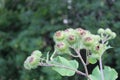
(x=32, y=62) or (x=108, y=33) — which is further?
(x=108, y=33)

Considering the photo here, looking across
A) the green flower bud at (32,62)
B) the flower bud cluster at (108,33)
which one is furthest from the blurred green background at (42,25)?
the green flower bud at (32,62)

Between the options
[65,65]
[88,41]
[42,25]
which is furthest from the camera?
[42,25]

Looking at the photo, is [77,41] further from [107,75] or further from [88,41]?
[107,75]

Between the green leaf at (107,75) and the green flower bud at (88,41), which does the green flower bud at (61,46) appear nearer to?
the green flower bud at (88,41)

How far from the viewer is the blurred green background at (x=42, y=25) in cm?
360

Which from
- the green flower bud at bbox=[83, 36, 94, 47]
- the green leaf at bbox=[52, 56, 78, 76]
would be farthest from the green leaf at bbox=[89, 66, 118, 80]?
the green flower bud at bbox=[83, 36, 94, 47]

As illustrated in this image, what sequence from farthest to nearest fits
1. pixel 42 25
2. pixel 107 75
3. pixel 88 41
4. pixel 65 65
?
pixel 42 25 → pixel 107 75 → pixel 65 65 → pixel 88 41

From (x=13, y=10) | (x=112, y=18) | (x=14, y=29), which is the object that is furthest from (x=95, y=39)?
(x=13, y=10)

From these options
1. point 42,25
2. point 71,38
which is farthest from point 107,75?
point 42,25

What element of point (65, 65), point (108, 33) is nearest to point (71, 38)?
point (65, 65)

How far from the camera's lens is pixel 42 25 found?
4.07 metres

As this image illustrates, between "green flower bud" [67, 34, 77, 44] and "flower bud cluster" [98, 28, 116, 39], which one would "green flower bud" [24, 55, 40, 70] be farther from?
"flower bud cluster" [98, 28, 116, 39]

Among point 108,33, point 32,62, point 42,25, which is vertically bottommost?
point 32,62

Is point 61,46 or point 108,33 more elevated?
point 108,33
